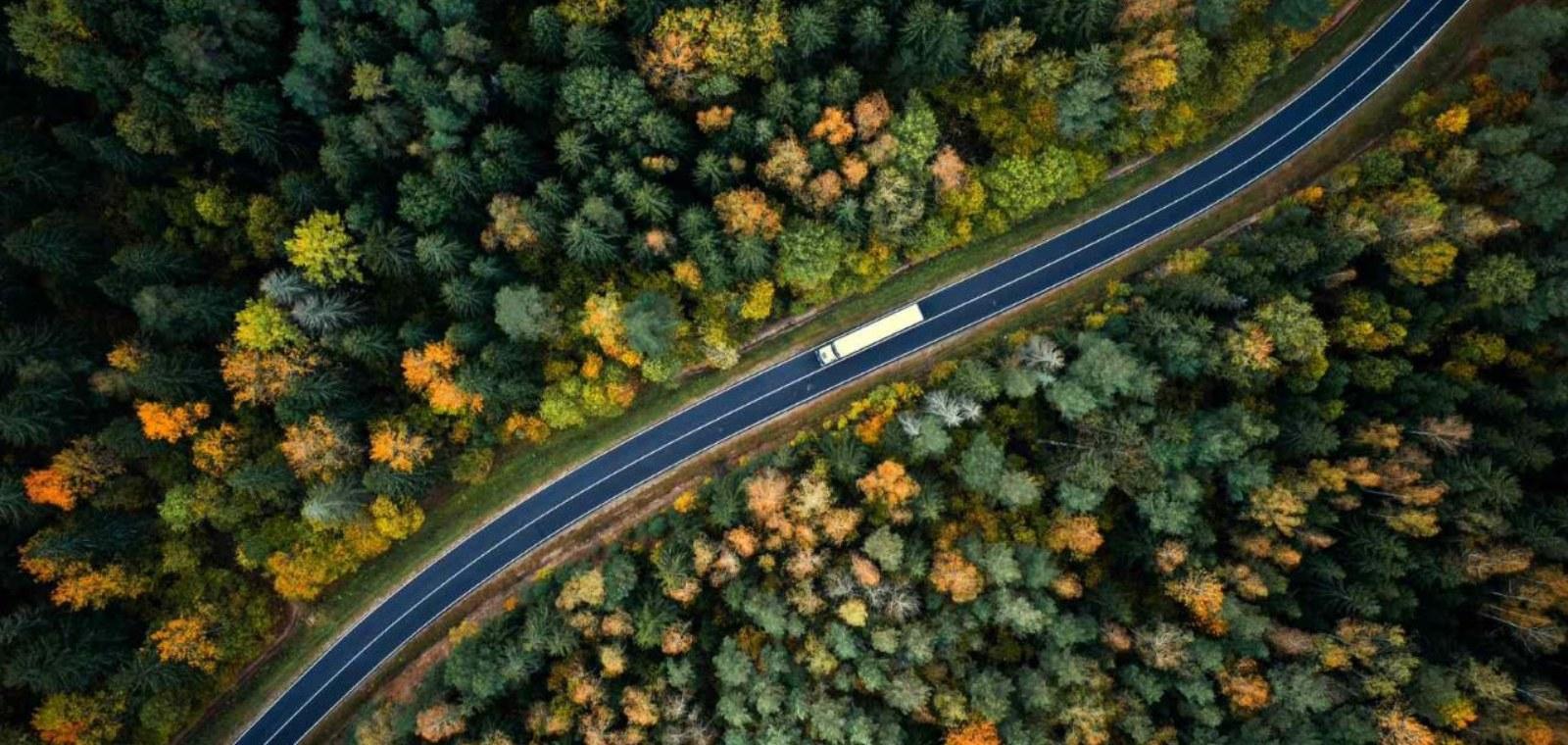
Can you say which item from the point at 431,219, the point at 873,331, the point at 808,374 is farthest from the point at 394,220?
the point at 873,331

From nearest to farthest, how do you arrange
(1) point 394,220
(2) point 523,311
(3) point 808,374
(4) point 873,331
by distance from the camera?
(2) point 523,311 < (1) point 394,220 < (4) point 873,331 < (3) point 808,374

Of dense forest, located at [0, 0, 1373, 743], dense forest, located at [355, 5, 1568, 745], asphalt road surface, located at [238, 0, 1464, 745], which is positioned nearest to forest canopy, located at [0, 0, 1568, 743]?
dense forest, located at [0, 0, 1373, 743]

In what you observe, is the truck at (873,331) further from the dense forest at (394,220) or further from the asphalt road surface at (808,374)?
the dense forest at (394,220)

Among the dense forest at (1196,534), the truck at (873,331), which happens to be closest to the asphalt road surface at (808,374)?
the truck at (873,331)

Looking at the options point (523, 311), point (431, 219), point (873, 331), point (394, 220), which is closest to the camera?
point (523, 311)

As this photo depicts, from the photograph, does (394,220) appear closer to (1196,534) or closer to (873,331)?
(873,331)

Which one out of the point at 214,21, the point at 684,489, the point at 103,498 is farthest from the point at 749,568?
the point at 214,21
